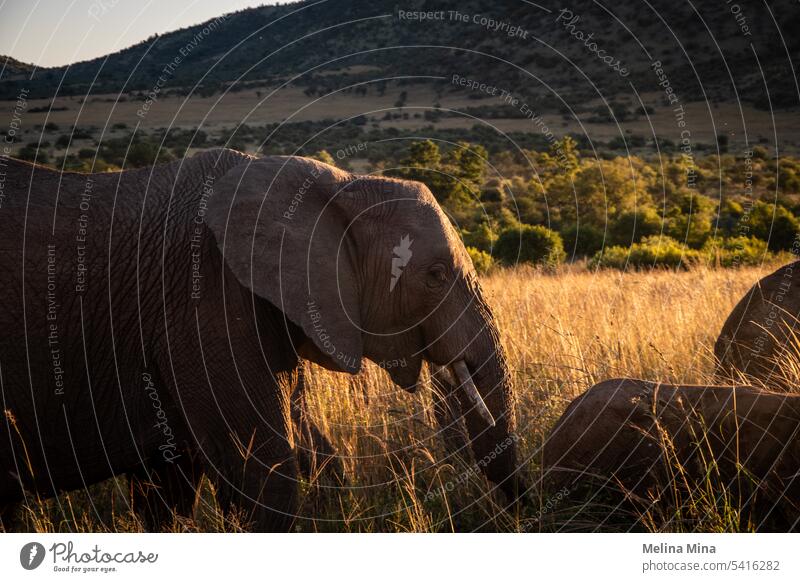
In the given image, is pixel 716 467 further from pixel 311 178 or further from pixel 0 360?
pixel 0 360

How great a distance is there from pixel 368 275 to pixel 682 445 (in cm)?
230

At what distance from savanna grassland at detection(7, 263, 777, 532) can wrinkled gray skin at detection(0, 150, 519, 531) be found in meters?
0.51

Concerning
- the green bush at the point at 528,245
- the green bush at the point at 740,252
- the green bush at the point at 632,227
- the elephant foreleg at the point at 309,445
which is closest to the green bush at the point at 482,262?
the green bush at the point at 528,245

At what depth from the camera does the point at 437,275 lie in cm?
545

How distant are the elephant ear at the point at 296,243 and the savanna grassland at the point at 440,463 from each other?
3.63ft

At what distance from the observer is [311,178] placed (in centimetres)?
540

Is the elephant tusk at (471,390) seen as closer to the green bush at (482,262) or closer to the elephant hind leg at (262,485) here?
the elephant hind leg at (262,485)

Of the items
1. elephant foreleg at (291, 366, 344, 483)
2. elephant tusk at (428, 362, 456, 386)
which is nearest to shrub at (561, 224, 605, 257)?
elephant foreleg at (291, 366, 344, 483)

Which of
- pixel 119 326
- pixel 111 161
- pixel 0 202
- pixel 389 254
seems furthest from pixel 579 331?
pixel 111 161

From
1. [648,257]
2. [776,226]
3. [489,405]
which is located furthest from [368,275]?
[776,226]

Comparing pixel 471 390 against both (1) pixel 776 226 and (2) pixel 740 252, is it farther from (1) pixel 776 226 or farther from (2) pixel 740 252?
(1) pixel 776 226

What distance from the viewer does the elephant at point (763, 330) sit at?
24.3 feet
